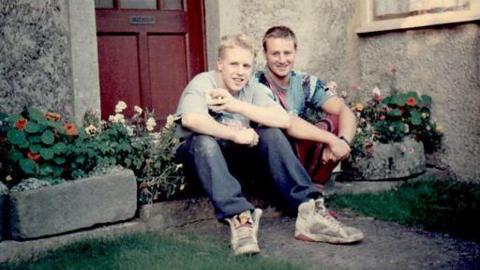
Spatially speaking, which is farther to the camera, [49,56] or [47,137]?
[49,56]

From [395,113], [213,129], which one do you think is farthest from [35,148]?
[395,113]

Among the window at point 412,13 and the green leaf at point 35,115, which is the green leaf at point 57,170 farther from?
the window at point 412,13

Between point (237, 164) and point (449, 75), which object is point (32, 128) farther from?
point (449, 75)

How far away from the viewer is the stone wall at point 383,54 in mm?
5008

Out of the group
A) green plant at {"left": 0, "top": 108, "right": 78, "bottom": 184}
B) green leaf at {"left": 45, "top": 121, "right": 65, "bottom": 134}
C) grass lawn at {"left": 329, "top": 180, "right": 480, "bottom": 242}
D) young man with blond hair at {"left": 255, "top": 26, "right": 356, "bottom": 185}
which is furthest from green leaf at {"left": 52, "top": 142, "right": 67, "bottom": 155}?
grass lawn at {"left": 329, "top": 180, "right": 480, "bottom": 242}

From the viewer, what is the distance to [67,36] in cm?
429

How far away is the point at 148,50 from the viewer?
5.00 meters

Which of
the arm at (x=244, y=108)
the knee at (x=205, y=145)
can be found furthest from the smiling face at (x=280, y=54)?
the knee at (x=205, y=145)

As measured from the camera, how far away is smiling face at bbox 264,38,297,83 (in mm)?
3949

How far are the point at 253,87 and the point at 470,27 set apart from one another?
2016mm

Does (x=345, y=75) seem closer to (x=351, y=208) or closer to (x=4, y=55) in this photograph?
(x=351, y=208)

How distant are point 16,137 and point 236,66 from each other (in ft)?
3.96

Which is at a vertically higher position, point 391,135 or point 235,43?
point 235,43

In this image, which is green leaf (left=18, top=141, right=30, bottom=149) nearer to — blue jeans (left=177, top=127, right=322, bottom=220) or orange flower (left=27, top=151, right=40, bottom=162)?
orange flower (left=27, top=151, right=40, bottom=162)
